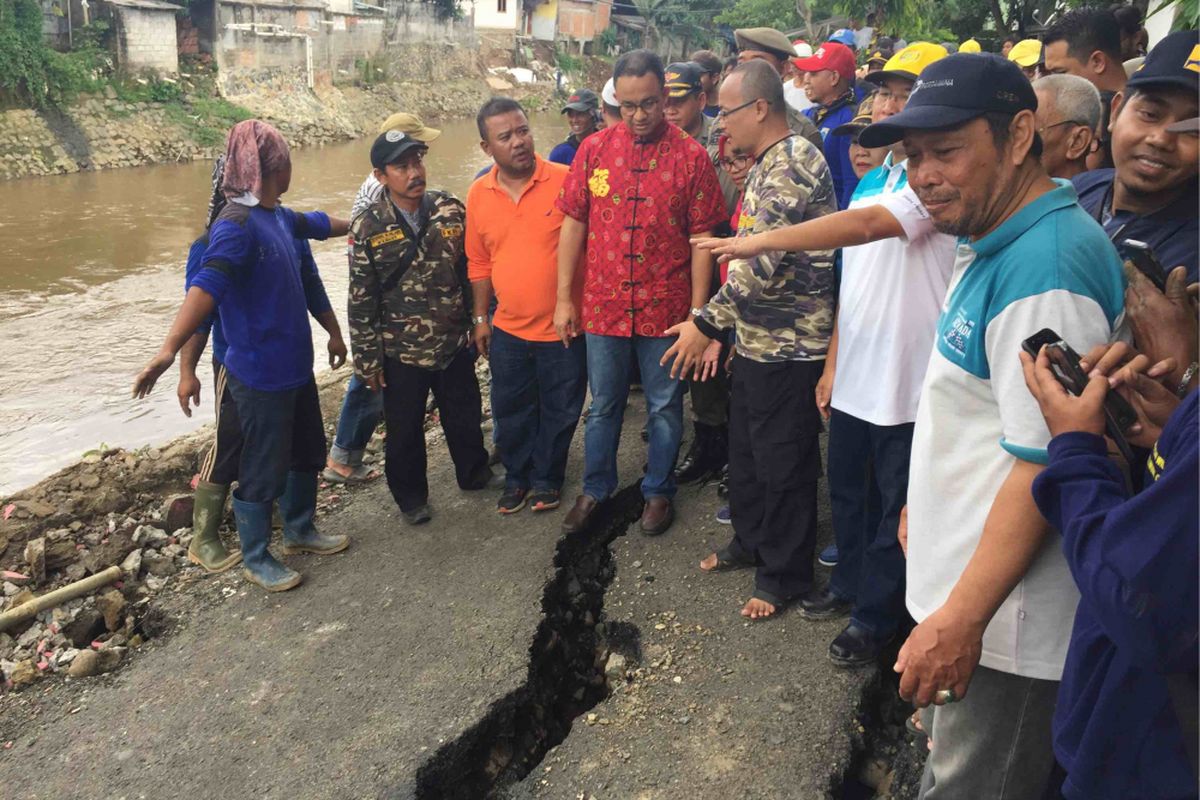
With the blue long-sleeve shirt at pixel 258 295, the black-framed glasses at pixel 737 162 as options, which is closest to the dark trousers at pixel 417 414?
the blue long-sleeve shirt at pixel 258 295

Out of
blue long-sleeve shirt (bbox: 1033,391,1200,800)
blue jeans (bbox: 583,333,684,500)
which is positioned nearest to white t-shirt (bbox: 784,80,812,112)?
blue jeans (bbox: 583,333,684,500)

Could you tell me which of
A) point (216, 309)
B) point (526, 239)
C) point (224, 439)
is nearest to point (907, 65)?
point (526, 239)

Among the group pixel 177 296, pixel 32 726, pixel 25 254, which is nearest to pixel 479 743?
pixel 32 726

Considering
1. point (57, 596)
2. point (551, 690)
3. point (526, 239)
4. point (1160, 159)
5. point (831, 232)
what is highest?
point (1160, 159)

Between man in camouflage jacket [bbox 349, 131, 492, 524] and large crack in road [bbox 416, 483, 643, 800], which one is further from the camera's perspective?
man in camouflage jacket [bbox 349, 131, 492, 524]

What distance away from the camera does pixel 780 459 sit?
3.16 metres

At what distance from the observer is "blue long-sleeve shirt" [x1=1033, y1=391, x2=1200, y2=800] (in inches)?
45.2

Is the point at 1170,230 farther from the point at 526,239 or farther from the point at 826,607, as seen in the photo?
the point at 526,239

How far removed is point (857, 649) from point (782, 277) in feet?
4.14

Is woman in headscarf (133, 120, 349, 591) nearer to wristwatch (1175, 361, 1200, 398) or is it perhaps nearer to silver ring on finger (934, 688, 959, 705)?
silver ring on finger (934, 688, 959, 705)

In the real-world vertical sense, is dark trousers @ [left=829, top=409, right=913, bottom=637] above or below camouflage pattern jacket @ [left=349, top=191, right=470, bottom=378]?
below

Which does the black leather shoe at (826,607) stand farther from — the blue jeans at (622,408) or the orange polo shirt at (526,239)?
the orange polo shirt at (526,239)

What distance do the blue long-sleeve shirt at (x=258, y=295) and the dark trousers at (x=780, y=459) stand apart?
1.83m

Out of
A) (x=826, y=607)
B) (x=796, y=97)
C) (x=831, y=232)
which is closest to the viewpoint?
(x=831, y=232)
